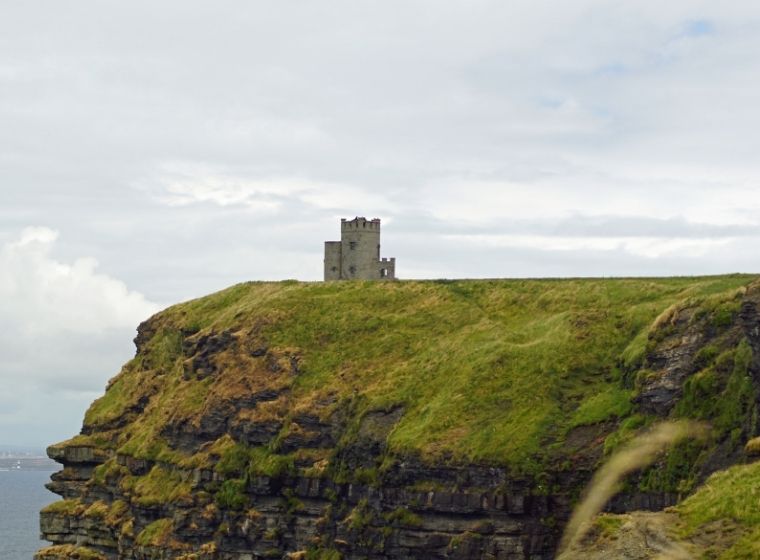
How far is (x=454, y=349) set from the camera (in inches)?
3834

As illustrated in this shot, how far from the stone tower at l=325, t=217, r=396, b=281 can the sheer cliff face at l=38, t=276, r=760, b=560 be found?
12.3 meters

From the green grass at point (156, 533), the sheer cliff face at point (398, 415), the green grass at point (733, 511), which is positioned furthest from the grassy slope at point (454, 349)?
the green grass at point (733, 511)

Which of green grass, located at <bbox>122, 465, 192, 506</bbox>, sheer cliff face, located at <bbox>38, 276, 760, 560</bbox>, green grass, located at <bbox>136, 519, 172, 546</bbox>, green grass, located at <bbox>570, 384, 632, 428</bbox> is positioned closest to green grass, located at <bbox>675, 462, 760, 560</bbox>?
sheer cliff face, located at <bbox>38, 276, 760, 560</bbox>

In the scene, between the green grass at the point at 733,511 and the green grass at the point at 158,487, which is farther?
the green grass at the point at 158,487

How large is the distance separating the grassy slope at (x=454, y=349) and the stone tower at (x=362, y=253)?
1237cm

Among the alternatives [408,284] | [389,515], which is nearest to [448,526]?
[389,515]

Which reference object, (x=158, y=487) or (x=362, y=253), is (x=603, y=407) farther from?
(x=362, y=253)

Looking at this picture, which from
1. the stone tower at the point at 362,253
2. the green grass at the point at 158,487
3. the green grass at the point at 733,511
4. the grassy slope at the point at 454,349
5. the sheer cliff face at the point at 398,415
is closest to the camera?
the green grass at the point at 733,511

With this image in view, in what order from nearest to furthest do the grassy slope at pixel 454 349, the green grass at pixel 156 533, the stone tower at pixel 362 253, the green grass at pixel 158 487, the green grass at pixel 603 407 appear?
1. the green grass at pixel 603 407
2. the grassy slope at pixel 454 349
3. the green grass at pixel 156 533
4. the green grass at pixel 158 487
5. the stone tower at pixel 362 253

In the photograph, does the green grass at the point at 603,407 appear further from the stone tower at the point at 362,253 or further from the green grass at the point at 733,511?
the stone tower at the point at 362,253

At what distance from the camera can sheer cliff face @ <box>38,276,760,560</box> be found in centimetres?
7569

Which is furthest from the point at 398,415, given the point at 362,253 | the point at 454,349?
the point at 362,253

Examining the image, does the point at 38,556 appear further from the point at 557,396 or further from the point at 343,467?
the point at 557,396

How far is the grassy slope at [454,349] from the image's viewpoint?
8275 cm
